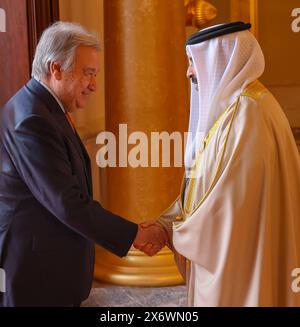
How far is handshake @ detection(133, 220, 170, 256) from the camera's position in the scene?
92.7 inches

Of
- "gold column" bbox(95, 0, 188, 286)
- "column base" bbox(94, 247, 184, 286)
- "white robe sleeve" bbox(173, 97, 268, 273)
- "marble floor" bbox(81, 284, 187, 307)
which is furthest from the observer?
"column base" bbox(94, 247, 184, 286)

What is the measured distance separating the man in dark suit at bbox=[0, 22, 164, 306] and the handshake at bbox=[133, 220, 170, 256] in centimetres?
18

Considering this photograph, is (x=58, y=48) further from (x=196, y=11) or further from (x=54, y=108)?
(x=196, y=11)

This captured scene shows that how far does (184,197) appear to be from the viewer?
232 centimetres

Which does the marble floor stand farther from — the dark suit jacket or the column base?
the dark suit jacket

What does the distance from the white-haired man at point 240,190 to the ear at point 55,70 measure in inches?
20.6

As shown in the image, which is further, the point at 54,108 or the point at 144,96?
the point at 144,96

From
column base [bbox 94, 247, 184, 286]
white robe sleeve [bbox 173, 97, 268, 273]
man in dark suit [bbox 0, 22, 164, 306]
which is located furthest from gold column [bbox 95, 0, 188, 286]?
white robe sleeve [bbox 173, 97, 268, 273]

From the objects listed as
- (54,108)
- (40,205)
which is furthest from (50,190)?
(54,108)

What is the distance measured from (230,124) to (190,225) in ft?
1.27

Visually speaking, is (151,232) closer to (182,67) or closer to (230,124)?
(230,124)

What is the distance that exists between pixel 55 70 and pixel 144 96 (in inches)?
65.9

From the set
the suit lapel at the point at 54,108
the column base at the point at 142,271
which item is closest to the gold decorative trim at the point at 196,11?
the column base at the point at 142,271

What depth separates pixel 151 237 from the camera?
2.38 m
